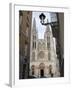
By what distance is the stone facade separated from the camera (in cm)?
Result: 154

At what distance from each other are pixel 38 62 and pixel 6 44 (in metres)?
0.23

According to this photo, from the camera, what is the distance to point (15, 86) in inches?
59.1

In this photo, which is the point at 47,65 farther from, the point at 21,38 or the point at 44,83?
the point at 21,38

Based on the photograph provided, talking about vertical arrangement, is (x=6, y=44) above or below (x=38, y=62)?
above

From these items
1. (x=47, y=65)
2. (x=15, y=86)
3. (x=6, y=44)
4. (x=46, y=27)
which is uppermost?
(x=46, y=27)

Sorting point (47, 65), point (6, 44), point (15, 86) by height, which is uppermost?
point (6, 44)

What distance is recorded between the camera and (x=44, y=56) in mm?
1556

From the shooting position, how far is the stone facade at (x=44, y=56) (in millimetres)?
1537

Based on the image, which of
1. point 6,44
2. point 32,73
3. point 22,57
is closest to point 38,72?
point 32,73

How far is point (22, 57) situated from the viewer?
4.98ft
